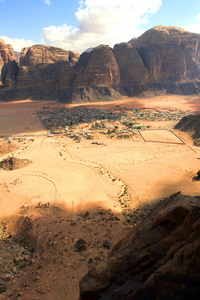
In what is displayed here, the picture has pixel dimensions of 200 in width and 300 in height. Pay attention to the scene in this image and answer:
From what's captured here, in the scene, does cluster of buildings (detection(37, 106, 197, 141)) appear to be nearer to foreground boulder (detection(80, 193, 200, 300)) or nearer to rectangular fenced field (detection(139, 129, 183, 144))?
rectangular fenced field (detection(139, 129, 183, 144))

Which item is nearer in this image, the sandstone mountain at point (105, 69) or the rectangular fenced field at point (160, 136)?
the rectangular fenced field at point (160, 136)

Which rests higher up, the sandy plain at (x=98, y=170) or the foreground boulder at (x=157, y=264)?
the foreground boulder at (x=157, y=264)

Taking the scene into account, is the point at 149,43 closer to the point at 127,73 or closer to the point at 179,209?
the point at 127,73

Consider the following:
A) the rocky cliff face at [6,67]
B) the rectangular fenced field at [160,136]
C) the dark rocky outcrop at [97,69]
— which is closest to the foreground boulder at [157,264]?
the rectangular fenced field at [160,136]

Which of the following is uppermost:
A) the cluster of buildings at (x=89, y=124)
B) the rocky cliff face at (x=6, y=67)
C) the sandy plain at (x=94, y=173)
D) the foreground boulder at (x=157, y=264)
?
the rocky cliff face at (x=6, y=67)

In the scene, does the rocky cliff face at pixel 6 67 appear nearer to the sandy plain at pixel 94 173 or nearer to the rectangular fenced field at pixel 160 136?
the sandy plain at pixel 94 173

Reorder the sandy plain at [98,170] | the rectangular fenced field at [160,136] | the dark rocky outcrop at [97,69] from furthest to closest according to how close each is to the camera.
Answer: the dark rocky outcrop at [97,69]
the rectangular fenced field at [160,136]
the sandy plain at [98,170]

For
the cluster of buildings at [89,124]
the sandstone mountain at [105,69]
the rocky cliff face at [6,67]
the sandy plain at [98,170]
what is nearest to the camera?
the sandy plain at [98,170]
